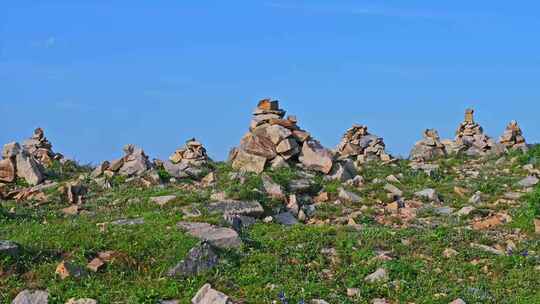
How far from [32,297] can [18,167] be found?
12951mm

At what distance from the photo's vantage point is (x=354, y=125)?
33.5 metres

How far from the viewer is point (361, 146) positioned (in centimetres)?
3172

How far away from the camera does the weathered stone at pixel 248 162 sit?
21.2m

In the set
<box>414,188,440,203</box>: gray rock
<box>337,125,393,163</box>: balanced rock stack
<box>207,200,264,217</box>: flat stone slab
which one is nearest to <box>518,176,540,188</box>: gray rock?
<box>414,188,440,203</box>: gray rock

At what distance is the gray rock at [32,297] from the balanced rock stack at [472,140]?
24036mm

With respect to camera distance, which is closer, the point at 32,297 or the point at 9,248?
the point at 32,297

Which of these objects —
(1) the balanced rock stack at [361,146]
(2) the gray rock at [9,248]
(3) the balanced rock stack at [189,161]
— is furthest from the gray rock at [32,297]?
(1) the balanced rock stack at [361,146]

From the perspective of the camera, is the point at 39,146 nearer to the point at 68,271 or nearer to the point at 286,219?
the point at 286,219

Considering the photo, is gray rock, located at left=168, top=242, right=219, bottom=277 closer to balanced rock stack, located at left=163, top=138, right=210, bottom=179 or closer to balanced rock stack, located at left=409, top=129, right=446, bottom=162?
balanced rock stack, located at left=163, top=138, right=210, bottom=179

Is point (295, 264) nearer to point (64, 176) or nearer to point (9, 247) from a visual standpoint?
point (9, 247)

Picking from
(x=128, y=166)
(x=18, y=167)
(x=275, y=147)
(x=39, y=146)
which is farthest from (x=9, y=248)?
(x=39, y=146)

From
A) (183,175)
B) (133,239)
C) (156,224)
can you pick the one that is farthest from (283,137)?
(133,239)

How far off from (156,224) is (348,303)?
5034mm

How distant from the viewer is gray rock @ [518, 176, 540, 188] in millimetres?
21158
